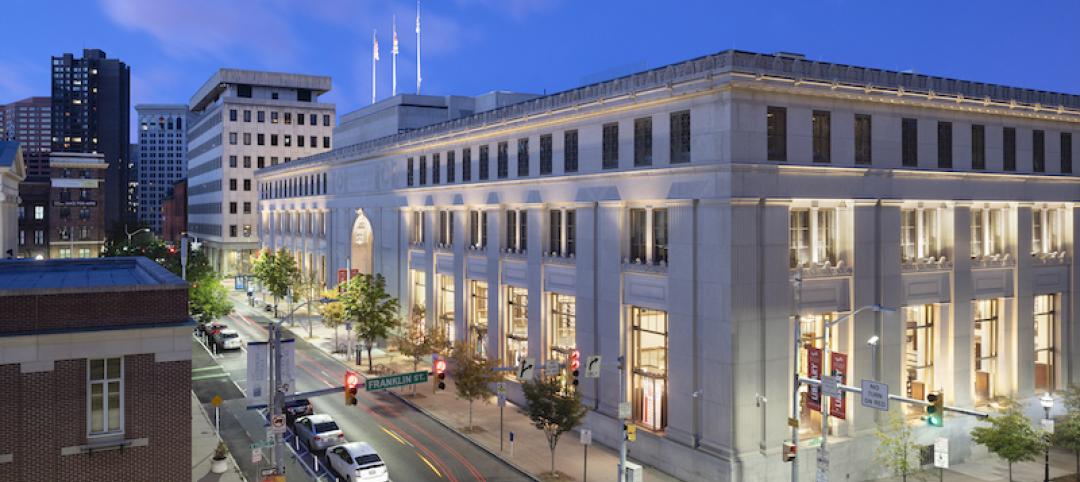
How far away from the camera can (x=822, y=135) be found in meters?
35.7

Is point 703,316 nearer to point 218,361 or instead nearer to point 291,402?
point 291,402

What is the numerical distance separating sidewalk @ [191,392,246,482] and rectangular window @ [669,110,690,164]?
73.9 feet

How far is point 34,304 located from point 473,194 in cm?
3449

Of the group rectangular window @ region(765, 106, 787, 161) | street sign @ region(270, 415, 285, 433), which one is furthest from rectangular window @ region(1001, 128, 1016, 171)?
street sign @ region(270, 415, 285, 433)

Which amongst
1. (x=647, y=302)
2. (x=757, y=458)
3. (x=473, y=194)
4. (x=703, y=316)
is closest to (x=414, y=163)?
(x=473, y=194)

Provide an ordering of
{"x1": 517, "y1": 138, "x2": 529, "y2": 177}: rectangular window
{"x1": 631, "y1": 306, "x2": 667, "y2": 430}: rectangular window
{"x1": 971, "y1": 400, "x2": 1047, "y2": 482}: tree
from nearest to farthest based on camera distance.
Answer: {"x1": 971, "y1": 400, "x2": 1047, "y2": 482}: tree < {"x1": 631, "y1": 306, "x2": 667, "y2": 430}: rectangular window < {"x1": 517, "y1": 138, "x2": 529, "y2": 177}: rectangular window

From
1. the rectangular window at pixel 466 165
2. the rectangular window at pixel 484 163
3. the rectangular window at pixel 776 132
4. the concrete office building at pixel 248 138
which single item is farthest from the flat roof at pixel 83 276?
the concrete office building at pixel 248 138

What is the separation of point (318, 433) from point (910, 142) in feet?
104

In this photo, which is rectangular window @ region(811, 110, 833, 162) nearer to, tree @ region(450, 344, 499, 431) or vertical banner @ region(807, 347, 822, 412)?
vertical banner @ region(807, 347, 822, 412)

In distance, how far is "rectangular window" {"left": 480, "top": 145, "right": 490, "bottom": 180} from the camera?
5191cm

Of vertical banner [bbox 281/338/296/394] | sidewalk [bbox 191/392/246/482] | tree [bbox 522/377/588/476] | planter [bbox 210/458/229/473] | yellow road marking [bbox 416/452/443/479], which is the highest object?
vertical banner [bbox 281/338/296/394]

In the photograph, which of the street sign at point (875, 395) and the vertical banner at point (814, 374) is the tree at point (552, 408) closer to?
the vertical banner at point (814, 374)

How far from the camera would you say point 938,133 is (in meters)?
39.8

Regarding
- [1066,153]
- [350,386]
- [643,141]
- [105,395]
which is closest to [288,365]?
[350,386]
